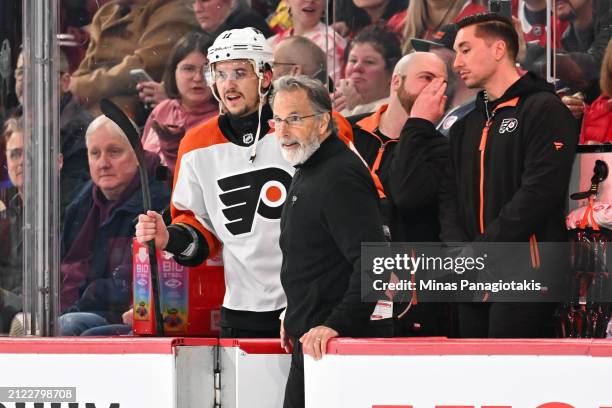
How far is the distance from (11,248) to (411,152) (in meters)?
1.73

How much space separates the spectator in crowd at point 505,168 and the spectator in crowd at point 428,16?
0.11 metres

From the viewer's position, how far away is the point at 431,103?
19.0 ft

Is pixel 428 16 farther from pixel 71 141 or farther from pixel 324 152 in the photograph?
pixel 71 141

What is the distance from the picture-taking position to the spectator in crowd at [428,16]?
568 centimetres

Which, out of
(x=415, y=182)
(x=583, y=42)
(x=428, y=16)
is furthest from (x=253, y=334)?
(x=583, y=42)

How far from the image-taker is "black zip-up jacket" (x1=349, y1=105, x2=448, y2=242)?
5629 millimetres

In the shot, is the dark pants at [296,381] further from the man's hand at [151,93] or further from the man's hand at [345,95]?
the man's hand at [151,93]

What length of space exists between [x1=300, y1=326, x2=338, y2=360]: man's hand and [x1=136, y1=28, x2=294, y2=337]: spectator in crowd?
2.70 ft

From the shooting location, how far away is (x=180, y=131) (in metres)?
5.92

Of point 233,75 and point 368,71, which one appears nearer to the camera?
point 233,75

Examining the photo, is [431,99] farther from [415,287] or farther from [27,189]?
[27,189]

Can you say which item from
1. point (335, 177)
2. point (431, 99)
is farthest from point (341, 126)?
point (335, 177)

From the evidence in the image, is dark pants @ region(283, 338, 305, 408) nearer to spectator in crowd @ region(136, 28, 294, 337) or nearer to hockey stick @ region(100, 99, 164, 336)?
spectator in crowd @ region(136, 28, 294, 337)

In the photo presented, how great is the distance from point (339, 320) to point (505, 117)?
4.71 feet
